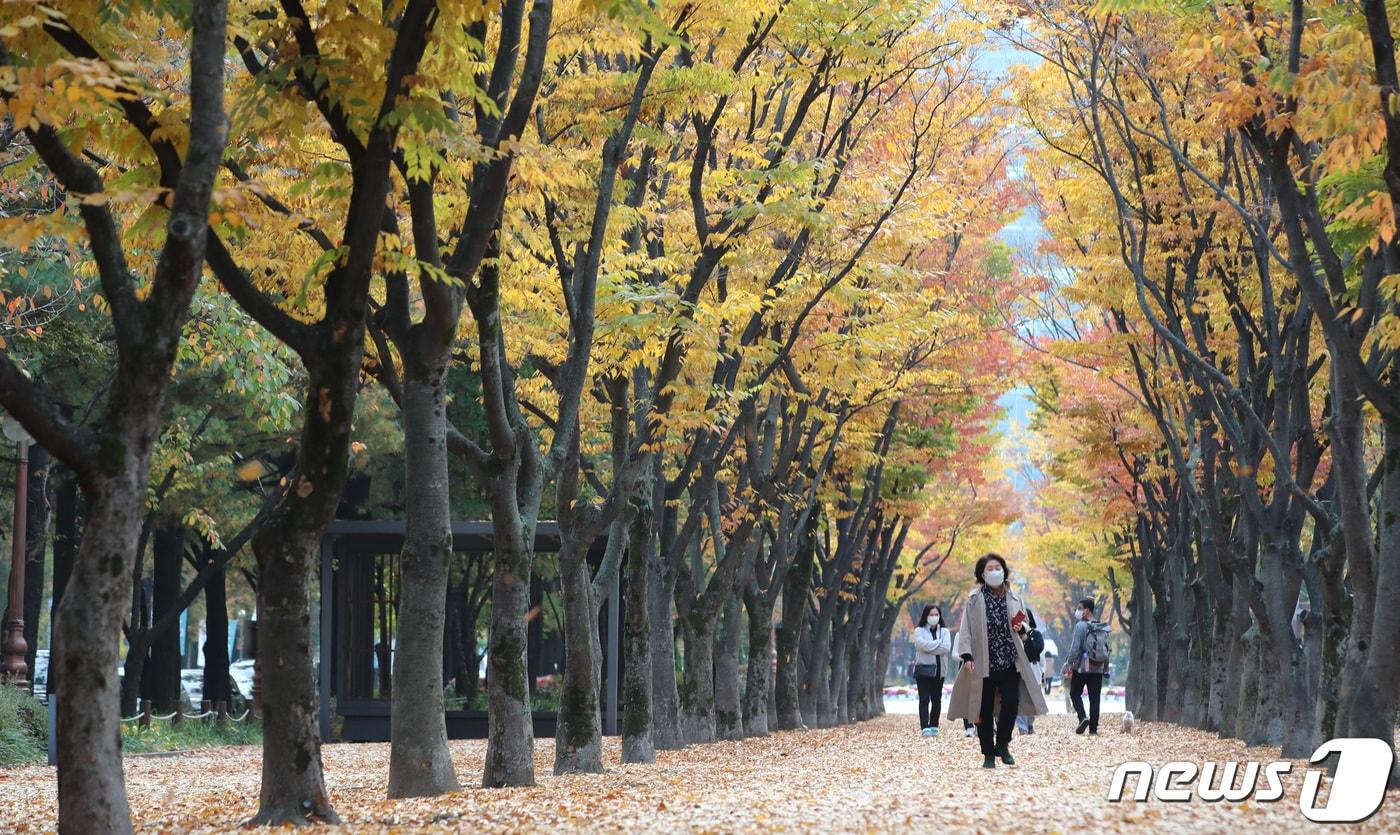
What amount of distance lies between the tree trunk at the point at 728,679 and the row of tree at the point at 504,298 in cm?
7

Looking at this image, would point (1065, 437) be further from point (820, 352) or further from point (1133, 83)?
point (1133, 83)

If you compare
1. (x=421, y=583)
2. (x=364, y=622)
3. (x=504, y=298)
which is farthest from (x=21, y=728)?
(x=421, y=583)

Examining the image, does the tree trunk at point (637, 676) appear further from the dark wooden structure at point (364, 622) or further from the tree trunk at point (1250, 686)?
the dark wooden structure at point (364, 622)

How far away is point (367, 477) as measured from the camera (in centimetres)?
3275

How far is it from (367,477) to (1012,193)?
48.8 ft

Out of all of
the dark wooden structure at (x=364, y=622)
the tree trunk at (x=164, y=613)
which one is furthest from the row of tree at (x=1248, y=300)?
the tree trunk at (x=164, y=613)

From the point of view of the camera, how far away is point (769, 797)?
1045 cm

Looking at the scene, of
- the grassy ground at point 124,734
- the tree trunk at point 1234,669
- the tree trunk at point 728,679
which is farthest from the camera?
the tree trunk at point 728,679

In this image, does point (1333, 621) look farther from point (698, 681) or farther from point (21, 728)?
point (21, 728)

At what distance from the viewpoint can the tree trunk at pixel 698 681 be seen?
2259cm

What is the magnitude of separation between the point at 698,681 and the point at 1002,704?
10052 millimetres

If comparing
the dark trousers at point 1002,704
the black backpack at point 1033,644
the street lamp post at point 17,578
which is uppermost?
the street lamp post at point 17,578

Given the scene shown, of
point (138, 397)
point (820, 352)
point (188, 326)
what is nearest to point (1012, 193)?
point (820, 352)

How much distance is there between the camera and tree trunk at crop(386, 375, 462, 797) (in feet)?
35.4
